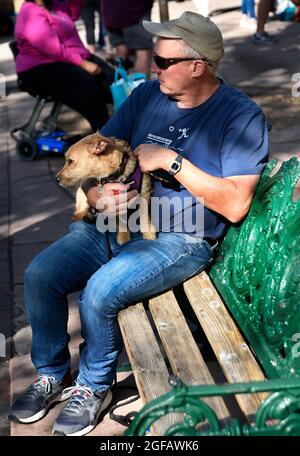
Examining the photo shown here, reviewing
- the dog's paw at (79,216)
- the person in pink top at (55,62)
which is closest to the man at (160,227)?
the dog's paw at (79,216)

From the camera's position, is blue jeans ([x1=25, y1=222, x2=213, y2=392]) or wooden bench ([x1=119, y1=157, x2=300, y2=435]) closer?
wooden bench ([x1=119, y1=157, x2=300, y2=435])

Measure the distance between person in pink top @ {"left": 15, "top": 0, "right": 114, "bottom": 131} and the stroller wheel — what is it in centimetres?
44

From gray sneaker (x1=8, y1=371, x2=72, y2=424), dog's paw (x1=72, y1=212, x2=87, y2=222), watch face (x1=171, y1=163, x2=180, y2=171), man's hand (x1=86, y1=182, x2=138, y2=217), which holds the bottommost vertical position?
gray sneaker (x1=8, y1=371, x2=72, y2=424)

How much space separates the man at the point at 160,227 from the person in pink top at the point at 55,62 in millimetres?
3109

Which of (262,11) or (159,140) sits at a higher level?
(159,140)

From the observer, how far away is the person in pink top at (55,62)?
21.9 ft

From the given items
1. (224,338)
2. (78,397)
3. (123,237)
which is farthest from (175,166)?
(78,397)

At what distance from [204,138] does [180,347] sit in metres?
0.91

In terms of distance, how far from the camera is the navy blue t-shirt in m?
3.42

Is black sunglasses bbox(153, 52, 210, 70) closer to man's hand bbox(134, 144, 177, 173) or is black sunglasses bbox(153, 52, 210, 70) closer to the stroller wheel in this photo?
man's hand bbox(134, 144, 177, 173)

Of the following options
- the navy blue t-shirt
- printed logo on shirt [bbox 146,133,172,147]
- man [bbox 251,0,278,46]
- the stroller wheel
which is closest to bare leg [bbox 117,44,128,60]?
the stroller wheel

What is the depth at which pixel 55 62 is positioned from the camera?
676 centimetres

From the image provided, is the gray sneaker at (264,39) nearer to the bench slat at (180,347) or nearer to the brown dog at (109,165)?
the brown dog at (109,165)

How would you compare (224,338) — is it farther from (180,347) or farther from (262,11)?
(262,11)
